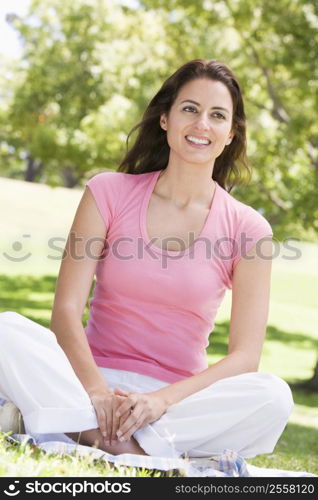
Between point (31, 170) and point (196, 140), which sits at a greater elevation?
point (196, 140)

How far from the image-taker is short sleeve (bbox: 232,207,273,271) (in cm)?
369

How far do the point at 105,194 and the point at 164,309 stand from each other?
598 millimetres

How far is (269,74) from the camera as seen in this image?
10.8 metres

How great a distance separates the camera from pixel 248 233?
3.73 metres

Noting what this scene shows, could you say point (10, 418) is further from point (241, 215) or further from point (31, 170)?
point (31, 170)

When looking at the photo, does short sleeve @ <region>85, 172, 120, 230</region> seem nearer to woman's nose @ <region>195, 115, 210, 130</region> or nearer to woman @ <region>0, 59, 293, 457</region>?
woman @ <region>0, 59, 293, 457</region>

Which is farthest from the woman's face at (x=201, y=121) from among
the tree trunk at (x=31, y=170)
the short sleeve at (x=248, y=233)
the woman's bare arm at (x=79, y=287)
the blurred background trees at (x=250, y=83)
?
the tree trunk at (x=31, y=170)

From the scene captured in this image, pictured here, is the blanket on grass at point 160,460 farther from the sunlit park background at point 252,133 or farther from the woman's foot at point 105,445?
the sunlit park background at point 252,133

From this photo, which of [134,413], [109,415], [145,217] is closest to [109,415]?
[109,415]

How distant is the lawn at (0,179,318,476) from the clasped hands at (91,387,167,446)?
200 mm

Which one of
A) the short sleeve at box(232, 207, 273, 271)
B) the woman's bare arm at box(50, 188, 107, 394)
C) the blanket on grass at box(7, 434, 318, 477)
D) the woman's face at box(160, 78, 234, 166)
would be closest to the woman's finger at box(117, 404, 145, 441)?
the blanket on grass at box(7, 434, 318, 477)

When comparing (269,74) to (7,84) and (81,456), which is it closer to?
(81,456)

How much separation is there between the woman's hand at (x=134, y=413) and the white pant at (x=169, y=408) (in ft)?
0.19
